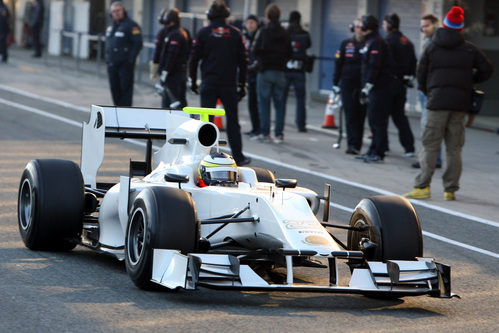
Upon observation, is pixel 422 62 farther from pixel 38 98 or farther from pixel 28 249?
pixel 38 98

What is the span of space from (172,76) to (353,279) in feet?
32.6

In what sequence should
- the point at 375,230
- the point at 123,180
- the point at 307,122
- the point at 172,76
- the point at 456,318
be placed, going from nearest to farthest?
1. the point at 456,318
2. the point at 375,230
3. the point at 123,180
4. the point at 172,76
5. the point at 307,122

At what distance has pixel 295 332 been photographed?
19.6 ft

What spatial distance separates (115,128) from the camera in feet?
29.9

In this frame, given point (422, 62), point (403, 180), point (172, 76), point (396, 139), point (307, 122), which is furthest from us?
point (307, 122)

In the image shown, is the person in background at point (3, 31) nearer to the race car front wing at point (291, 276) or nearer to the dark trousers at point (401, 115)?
the dark trousers at point (401, 115)

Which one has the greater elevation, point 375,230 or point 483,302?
point 375,230

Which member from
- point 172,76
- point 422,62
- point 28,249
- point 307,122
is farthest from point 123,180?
point 307,122

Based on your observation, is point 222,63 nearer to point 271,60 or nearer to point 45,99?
point 271,60

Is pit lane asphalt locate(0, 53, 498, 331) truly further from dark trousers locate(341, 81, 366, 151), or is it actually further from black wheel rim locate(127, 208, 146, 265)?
dark trousers locate(341, 81, 366, 151)

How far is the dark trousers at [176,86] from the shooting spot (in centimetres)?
1628

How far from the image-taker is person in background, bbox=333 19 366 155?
1540cm

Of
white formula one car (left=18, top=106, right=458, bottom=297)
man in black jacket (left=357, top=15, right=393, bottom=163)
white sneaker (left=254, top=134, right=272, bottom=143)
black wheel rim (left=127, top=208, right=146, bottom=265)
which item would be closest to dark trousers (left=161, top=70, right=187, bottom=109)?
white sneaker (left=254, top=134, right=272, bottom=143)

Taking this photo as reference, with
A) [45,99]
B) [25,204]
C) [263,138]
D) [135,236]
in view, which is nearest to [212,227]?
[135,236]
